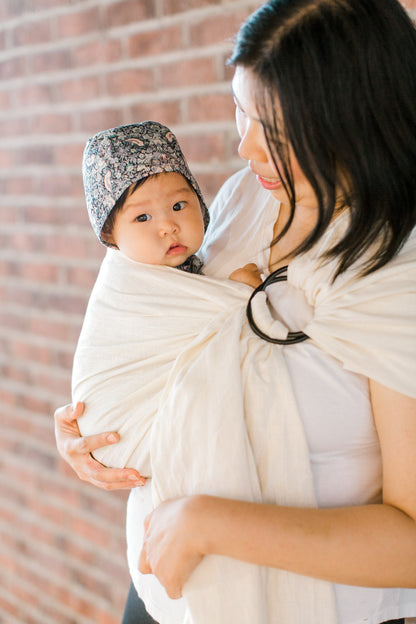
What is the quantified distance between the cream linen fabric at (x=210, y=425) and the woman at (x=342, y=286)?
0.03 metres

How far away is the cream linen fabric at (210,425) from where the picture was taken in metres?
0.78

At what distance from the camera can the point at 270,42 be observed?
74 centimetres

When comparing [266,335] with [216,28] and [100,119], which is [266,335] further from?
[100,119]

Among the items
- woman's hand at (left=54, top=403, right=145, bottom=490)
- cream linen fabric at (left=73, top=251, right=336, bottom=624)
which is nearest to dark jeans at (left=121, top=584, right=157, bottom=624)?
cream linen fabric at (left=73, top=251, right=336, bottom=624)

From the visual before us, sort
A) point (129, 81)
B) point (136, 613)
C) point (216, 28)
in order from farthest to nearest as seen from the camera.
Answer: point (129, 81) < point (216, 28) < point (136, 613)

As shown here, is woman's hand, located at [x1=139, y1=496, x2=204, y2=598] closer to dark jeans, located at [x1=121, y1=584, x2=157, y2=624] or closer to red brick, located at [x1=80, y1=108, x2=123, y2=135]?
dark jeans, located at [x1=121, y1=584, x2=157, y2=624]

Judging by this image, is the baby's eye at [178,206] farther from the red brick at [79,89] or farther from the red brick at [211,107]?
the red brick at [79,89]

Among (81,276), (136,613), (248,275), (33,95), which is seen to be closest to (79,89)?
(33,95)

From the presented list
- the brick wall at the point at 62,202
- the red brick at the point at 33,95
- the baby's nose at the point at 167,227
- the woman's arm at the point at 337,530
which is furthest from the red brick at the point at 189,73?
the woman's arm at the point at 337,530

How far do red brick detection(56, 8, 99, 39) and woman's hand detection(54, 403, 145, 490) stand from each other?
1.15 m

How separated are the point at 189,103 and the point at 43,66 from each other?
61 centimetres

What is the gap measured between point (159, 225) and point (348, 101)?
396mm

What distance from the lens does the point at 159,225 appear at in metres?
1.00

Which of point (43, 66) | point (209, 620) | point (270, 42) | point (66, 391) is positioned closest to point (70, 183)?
point (43, 66)
